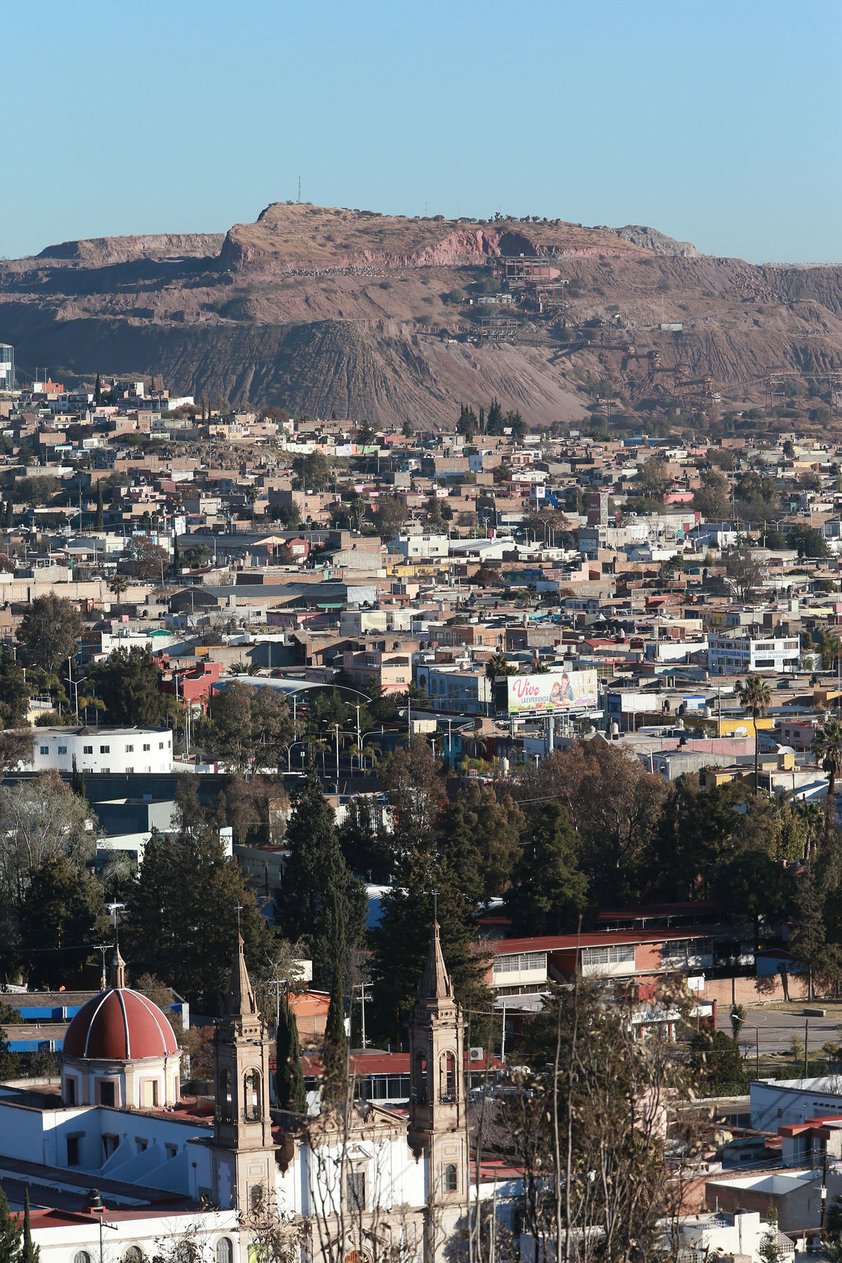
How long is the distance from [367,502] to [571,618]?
38.0 meters

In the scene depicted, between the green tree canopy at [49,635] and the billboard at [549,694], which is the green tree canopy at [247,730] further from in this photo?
the green tree canopy at [49,635]

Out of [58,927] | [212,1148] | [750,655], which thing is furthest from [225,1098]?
[750,655]

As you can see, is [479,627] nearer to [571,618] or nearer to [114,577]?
[571,618]

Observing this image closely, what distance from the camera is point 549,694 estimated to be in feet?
224

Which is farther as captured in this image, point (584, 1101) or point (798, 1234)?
point (798, 1234)

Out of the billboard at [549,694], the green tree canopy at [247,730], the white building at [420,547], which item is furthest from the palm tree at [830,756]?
the white building at [420,547]

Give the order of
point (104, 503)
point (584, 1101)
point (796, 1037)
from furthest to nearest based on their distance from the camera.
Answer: point (104, 503) → point (796, 1037) → point (584, 1101)

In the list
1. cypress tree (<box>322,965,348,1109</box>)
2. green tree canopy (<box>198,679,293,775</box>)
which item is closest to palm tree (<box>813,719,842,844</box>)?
green tree canopy (<box>198,679,293,775</box>)

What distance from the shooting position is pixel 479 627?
81562mm

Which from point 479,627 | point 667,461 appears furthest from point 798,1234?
point 667,461

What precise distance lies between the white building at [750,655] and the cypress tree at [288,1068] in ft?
149

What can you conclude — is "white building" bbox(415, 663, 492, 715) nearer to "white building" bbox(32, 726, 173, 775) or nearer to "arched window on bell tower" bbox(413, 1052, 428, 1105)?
"white building" bbox(32, 726, 173, 775)

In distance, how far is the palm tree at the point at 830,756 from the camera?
176 feet

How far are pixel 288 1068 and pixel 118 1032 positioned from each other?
6.61ft
